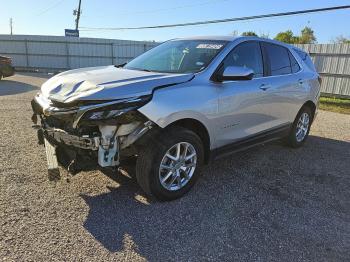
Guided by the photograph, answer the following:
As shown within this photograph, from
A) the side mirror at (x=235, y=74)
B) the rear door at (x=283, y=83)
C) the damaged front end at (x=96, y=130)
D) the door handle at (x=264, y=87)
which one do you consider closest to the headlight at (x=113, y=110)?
the damaged front end at (x=96, y=130)

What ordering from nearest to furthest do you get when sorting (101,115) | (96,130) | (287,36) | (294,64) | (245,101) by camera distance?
(101,115) → (96,130) → (245,101) → (294,64) → (287,36)

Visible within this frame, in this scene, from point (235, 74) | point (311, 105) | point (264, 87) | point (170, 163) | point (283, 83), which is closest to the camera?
point (170, 163)

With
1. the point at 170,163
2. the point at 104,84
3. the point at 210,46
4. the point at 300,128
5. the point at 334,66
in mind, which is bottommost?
the point at 300,128

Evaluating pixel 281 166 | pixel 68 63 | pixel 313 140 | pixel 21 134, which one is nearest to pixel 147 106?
pixel 281 166

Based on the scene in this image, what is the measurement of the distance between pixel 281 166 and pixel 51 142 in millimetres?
3336

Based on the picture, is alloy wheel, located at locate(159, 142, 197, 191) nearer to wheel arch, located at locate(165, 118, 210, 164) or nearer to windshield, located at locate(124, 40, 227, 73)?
wheel arch, located at locate(165, 118, 210, 164)

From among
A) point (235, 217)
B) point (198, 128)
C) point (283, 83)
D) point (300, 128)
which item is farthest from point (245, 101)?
point (300, 128)

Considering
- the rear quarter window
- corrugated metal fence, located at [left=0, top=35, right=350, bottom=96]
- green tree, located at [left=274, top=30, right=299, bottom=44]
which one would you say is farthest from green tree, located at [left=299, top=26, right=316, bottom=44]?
the rear quarter window

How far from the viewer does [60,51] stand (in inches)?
971

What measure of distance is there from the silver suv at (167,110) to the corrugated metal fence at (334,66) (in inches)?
418

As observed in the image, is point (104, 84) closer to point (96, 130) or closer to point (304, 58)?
point (96, 130)

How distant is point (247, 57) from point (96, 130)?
8.00ft

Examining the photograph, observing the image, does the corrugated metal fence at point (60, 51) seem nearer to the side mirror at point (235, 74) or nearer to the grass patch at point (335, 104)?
the grass patch at point (335, 104)

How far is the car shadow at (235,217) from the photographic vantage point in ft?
10.4
